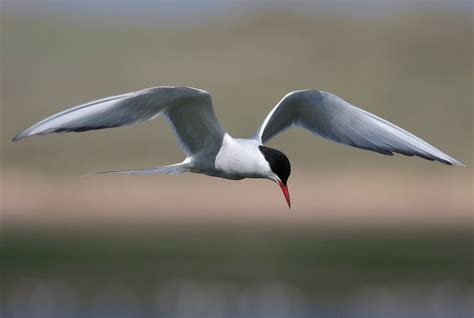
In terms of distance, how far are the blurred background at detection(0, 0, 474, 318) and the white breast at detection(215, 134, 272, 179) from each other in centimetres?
719

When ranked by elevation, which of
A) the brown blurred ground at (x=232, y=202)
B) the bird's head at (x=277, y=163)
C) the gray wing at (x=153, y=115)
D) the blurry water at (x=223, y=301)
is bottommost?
the brown blurred ground at (x=232, y=202)

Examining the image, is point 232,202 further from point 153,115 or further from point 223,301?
point 153,115

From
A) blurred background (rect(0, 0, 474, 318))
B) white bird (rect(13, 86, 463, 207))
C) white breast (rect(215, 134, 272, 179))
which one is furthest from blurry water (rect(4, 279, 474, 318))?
white breast (rect(215, 134, 272, 179))

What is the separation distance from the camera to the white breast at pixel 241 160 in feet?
22.3

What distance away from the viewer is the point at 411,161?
29.1 meters

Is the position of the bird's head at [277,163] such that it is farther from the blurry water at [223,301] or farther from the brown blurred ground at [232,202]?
the brown blurred ground at [232,202]

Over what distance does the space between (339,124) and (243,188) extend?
17.5m

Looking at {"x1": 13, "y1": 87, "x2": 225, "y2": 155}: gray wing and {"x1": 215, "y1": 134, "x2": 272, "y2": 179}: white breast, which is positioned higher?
{"x1": 13, "y1": 87, "x2": 225, "y2": 155}: gray wing

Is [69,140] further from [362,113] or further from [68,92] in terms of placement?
[362,113]

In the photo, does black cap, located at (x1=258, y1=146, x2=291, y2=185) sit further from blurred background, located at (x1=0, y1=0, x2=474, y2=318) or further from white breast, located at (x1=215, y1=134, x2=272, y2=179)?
blurred background, located at (x1=0, y1=0, x2=474, y2=318)

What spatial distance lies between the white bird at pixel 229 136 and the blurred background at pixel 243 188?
6980 mm

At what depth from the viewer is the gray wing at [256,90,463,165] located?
6.81 m

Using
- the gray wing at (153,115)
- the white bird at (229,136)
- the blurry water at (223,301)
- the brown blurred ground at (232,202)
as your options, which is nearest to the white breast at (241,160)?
the white bird at (229,136)

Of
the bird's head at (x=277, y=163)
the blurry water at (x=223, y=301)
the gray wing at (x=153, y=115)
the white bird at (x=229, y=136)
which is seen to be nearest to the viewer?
the gray wing at (x=153, y=115)
